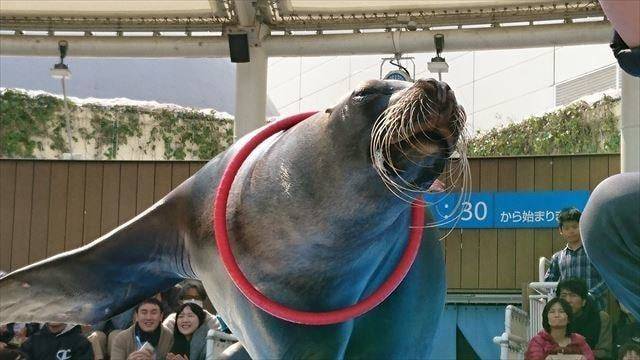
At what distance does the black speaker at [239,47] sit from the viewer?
401 inches

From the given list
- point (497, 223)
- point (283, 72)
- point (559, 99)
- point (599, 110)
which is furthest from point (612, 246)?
point (283, 72)

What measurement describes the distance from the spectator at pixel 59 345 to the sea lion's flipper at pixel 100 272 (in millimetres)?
3770

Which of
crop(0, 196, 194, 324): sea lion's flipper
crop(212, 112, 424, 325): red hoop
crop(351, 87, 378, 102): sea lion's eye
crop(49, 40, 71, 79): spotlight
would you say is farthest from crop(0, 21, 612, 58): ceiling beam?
crop(351, 87, 378, 102): sea lion's eye

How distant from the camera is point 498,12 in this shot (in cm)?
1018

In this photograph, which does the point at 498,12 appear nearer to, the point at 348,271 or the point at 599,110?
the point at 599,110

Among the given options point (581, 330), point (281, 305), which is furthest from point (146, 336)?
point (281, 305)

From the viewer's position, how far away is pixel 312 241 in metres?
2.70

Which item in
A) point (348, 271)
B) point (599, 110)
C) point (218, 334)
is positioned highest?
point (599, 110)

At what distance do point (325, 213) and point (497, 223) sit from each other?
7.80m

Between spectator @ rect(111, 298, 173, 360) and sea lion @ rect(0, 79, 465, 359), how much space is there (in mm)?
3716

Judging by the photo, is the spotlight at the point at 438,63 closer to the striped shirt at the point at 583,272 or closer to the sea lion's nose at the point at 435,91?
the striped shirt at the point at 583,272

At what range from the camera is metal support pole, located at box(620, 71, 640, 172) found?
31.4ft

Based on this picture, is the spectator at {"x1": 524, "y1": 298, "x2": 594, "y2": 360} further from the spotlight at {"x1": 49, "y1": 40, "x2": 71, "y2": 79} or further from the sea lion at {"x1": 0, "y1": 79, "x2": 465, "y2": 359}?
the spotlight at {"x1": 49, "y1": 40, "x2": 71, "y2": 79}

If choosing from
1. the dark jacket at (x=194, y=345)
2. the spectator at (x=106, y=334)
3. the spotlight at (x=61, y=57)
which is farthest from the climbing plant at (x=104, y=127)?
the dark jacket at (x=194, y=345)
